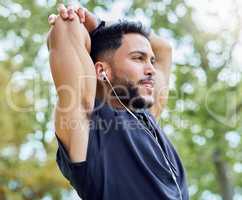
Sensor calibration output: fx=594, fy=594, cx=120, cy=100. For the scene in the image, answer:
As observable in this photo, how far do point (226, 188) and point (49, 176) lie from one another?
1832 millimetres

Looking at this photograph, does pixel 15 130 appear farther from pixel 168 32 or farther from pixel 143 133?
pixel 143 133

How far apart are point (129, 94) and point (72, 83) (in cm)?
22

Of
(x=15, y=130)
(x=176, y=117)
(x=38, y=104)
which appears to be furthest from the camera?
(x=176, y=117)

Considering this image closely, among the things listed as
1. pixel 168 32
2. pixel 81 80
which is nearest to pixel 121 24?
pixel 81 80

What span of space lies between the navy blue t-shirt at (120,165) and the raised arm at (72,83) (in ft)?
0.11

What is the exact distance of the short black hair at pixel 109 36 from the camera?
1978 millimetres

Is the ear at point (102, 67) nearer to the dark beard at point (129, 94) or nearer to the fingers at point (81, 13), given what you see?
the dark beard at point (129, 94)

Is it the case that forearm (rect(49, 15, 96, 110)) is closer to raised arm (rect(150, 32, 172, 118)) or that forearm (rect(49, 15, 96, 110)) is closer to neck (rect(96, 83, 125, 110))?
neck (rect(96, 83, 125, 110))

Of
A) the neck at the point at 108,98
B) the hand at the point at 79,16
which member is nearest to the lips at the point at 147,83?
the neck at the point at 108,98

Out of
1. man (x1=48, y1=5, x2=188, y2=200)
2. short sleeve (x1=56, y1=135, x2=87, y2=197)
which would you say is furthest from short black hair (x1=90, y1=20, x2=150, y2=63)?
short sleeve (x1=56, y1=135, x2=87, y2=197)

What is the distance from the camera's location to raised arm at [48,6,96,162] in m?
1.73

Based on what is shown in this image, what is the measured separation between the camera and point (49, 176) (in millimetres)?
5645

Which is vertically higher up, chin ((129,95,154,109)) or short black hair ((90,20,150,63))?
short black hair ((90,20,150,63))

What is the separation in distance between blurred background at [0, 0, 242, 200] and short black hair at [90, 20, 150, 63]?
93.0 inches
